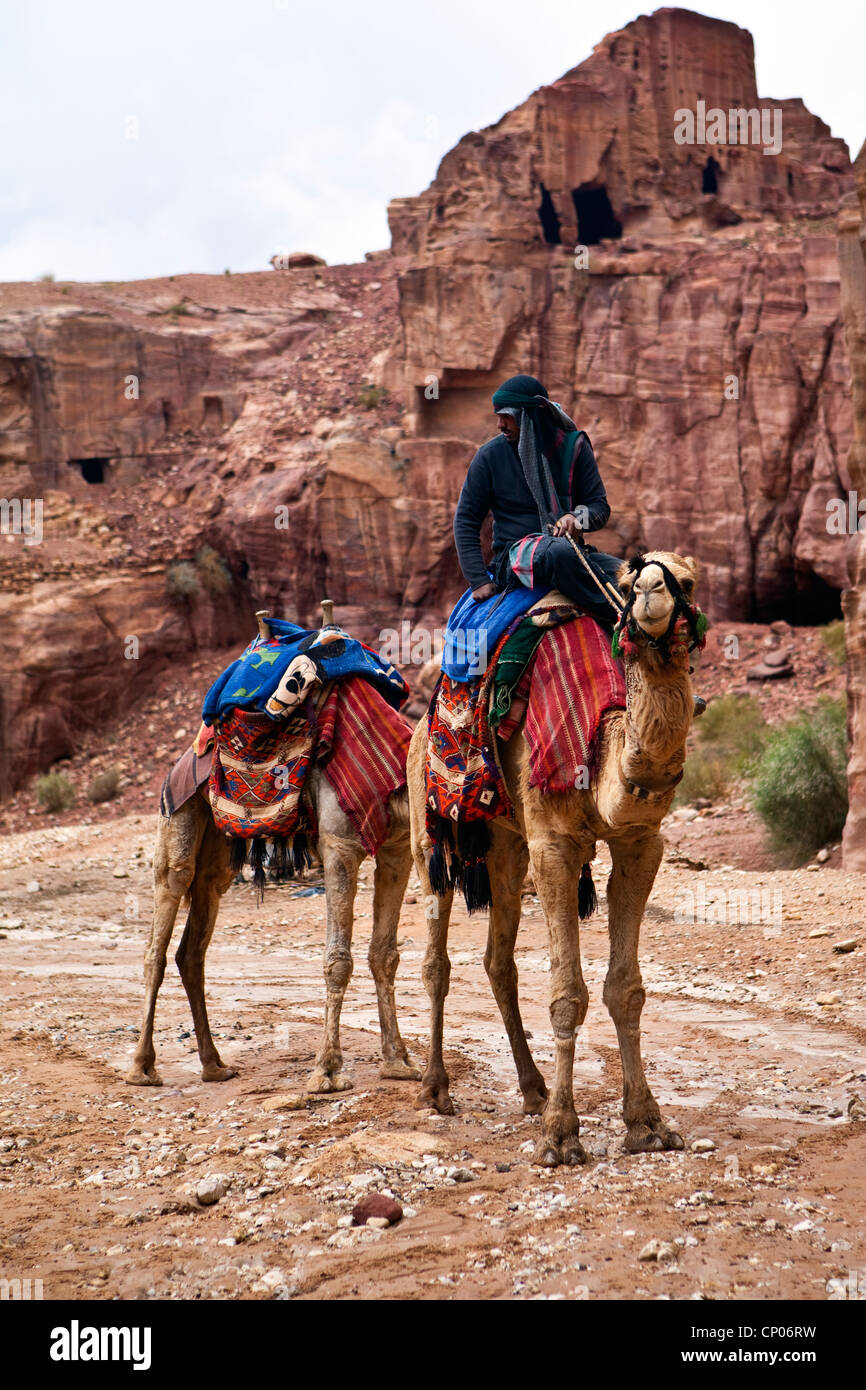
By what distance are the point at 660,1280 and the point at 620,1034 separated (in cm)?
165

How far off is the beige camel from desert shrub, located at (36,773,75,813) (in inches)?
895

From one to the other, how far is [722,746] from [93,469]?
2283 centimetres

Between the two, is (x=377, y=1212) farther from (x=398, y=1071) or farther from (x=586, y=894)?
(x=398, y=1071)

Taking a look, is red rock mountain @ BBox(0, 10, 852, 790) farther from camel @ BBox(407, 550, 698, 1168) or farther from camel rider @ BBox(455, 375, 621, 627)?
camel @ BBox(407, 550, 698, 1168)

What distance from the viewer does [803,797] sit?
16.3 meters

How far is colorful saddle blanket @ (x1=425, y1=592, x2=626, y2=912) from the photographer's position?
5.61m

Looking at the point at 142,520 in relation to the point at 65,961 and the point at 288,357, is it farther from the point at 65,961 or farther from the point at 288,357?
the point at 65,961

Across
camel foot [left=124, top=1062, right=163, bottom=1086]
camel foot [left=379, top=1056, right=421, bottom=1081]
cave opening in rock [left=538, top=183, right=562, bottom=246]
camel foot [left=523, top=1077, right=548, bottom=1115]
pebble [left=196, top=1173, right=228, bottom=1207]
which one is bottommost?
camel foot [left=124, top=1062, right=163, bottom=1086]

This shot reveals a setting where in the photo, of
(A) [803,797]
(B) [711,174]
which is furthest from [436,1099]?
(B) [711,174]

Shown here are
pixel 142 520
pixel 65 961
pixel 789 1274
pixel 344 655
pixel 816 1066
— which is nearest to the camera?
pixel 789 1274

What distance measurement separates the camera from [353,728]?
746cm

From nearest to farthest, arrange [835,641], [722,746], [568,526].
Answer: [568,526], [722,746], [835,641]

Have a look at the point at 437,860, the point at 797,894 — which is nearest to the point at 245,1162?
the point at 437,860

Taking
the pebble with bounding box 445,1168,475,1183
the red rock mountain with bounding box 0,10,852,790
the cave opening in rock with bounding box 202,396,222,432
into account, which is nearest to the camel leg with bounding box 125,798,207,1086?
the pebble with bounding box 445,1168,475,1183
